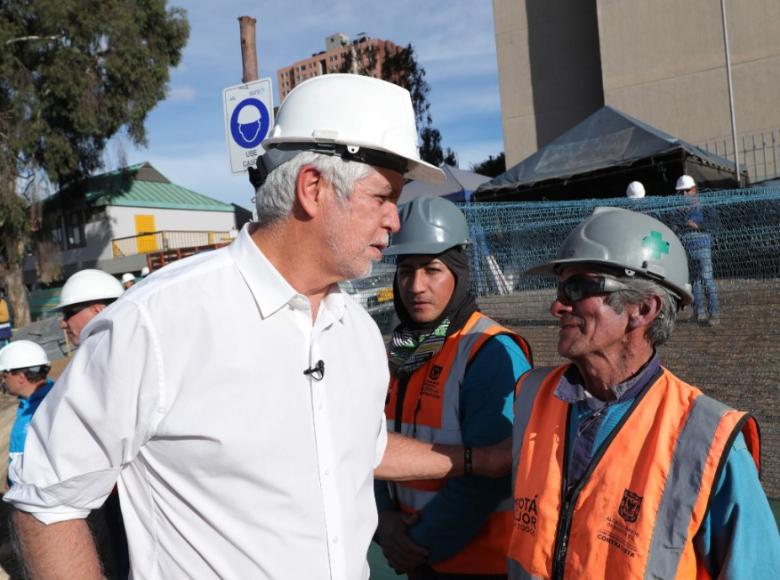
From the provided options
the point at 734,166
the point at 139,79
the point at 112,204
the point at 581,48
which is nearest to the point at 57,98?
the point at 139,79

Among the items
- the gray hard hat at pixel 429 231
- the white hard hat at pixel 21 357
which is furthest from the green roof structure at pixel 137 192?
the gray hard hat at pixel 429 231

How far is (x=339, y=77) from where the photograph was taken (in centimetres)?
160

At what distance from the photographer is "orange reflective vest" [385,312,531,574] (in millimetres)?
2398

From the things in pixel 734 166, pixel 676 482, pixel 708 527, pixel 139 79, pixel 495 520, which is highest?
pixel 139 79

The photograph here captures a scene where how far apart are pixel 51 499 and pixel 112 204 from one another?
42776mm

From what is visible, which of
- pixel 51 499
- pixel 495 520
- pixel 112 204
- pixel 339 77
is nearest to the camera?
pixel 51 499

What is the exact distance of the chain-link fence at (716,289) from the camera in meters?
5.83

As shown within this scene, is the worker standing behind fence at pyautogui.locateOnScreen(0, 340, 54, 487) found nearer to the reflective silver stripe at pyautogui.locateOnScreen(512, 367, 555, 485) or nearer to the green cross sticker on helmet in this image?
the reflective silver stripe at pyautogui.locateOnScreen(512, 367, 555, 485)

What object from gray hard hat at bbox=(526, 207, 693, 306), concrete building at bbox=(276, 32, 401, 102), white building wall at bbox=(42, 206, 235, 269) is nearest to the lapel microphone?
gray hard hat at bbox=(526, 207, 693, 306)

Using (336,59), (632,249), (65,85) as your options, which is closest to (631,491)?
(632,249)

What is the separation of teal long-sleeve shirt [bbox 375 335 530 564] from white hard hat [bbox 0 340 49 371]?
3.27m

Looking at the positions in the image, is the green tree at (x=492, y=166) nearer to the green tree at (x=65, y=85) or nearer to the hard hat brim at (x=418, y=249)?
the green tree at (x=65, y=85)

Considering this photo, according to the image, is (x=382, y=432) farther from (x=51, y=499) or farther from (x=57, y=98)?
(x=57, y=98)

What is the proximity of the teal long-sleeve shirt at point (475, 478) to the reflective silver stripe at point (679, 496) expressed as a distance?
75 centimetres
